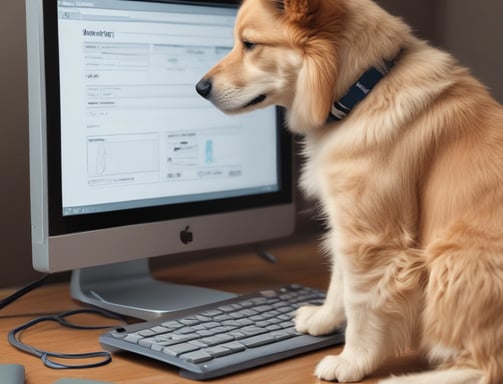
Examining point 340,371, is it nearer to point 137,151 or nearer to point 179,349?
point 179,349

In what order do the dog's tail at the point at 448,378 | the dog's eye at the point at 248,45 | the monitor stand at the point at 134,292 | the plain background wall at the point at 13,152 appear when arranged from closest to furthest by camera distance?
the dog's tail at the point at 448,378 → the dog's eye at the point at 248,45 → the monitor stand at the point at 134,292 → the plain background wall at the point at 13,152

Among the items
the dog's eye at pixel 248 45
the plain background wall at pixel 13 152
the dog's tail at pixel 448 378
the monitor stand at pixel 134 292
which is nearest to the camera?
the dog's tail at pixel 448 378

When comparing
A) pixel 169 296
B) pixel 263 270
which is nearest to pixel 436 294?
pixel 169 296

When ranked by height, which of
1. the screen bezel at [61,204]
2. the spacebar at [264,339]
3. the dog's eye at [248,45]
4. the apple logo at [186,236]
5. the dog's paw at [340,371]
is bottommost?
the dog's paw at [340,371]

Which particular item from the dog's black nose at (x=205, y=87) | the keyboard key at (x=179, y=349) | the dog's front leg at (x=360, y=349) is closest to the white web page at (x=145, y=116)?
the dog's black nose at (x=205, y=87)

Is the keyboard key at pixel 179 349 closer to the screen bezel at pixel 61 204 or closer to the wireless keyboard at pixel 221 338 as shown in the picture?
the wireless keyboard at pixel 221 338

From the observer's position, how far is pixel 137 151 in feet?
4.09

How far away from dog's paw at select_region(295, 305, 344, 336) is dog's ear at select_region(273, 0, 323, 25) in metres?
0.40

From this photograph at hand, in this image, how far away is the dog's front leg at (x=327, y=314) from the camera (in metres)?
1.11

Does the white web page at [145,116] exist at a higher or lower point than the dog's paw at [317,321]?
higher

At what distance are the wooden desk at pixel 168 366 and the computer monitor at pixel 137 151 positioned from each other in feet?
0.29

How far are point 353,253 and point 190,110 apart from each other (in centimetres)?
44

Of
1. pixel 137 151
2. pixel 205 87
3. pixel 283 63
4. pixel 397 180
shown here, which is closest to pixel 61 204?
pixel 137 151

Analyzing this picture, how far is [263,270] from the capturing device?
1.54 m
